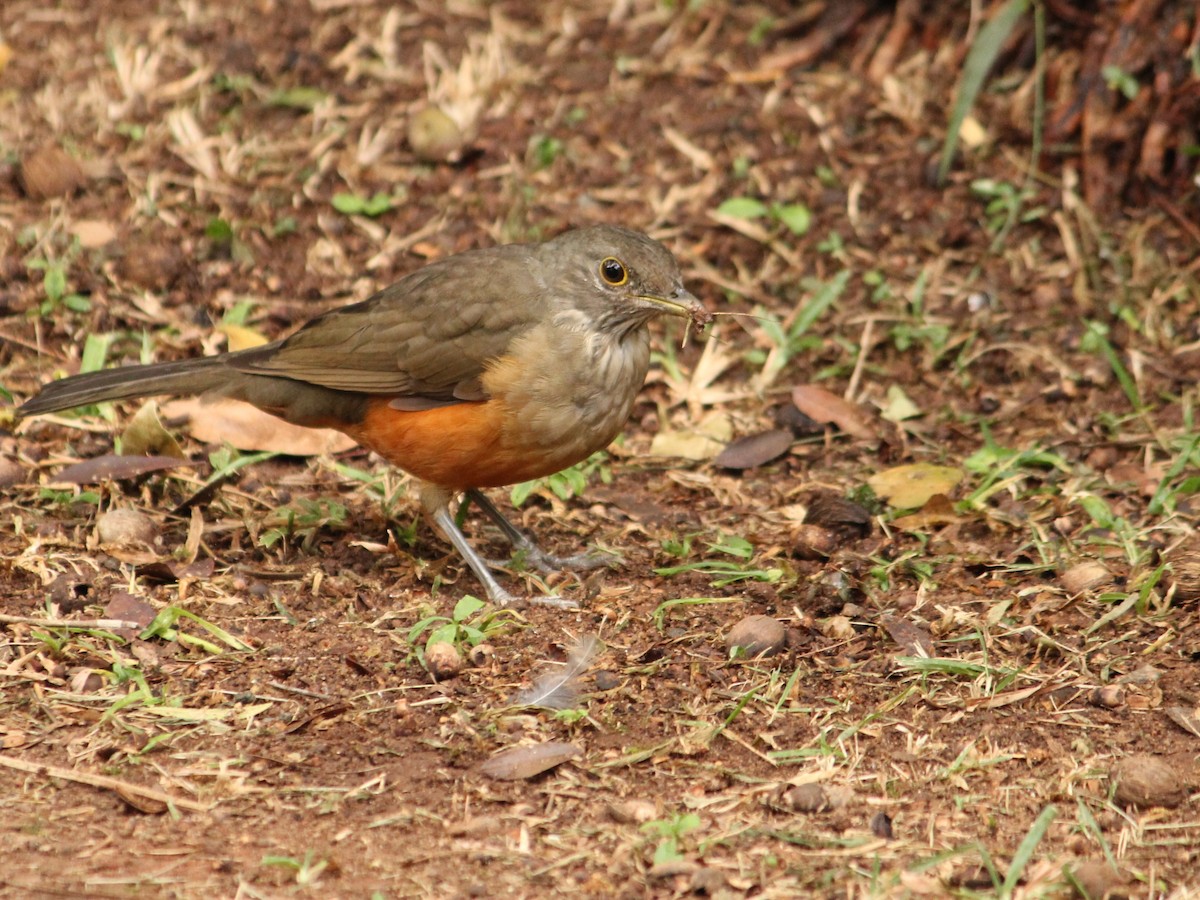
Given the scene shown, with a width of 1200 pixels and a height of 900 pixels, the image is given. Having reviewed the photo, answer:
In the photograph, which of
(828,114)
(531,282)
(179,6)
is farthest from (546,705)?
(179,6)

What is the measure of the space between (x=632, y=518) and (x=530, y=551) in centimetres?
54

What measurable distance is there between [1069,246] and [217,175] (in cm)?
480

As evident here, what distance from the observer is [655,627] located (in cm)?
576

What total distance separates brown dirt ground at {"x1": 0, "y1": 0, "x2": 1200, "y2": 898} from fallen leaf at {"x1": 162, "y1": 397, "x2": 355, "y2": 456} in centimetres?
11

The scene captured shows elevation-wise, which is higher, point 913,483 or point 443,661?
point 443,661

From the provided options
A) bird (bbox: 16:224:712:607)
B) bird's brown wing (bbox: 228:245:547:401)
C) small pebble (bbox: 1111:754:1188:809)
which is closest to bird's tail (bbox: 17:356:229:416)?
bird (bbox: 16:224:712:607)

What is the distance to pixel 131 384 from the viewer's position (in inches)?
257

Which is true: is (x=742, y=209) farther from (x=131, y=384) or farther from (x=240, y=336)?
(x=131, y=384)

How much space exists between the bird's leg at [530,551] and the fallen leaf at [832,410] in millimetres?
1623

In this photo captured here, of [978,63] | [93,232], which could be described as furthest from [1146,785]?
[93,232]

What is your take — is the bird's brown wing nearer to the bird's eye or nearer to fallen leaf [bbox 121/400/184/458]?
the bird's eye

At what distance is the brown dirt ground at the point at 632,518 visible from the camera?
4.48 metres

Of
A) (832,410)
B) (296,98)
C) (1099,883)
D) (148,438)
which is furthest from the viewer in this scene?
(296,98)

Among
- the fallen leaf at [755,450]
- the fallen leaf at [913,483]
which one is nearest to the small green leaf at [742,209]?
the fallen leaf at [755,450]
